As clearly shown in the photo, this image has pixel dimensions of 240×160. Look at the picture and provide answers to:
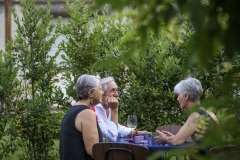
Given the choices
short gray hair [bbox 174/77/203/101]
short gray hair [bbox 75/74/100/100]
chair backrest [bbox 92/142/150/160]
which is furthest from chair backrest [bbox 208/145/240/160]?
short gray hair [bbox 174/77/203/101]

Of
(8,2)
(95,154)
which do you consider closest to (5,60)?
(95,154)

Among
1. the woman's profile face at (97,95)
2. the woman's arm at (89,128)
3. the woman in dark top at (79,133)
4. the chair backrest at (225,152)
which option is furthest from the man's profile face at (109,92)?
the chair backrest at (225,152)

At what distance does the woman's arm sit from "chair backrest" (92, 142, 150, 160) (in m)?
0.15

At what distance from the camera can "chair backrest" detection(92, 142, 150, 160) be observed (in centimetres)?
612

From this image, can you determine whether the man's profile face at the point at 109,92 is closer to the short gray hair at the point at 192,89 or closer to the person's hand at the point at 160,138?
the person's hand at the point at 160,138

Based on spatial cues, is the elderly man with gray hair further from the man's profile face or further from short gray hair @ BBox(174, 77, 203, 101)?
short gray hair @ BBox(174, 77, 203, 101)

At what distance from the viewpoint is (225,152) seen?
126cm

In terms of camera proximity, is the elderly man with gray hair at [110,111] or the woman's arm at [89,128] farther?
the elderly man with gray hair at [110,111]

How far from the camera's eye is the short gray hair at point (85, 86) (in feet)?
22.6

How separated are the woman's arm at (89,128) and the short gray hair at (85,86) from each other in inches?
18.1

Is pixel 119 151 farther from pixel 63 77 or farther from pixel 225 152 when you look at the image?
pixel 225 152

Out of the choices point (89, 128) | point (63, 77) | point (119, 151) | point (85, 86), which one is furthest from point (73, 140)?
point (63, 77)

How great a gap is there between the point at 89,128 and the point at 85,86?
68 cm

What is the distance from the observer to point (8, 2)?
21.3 m
